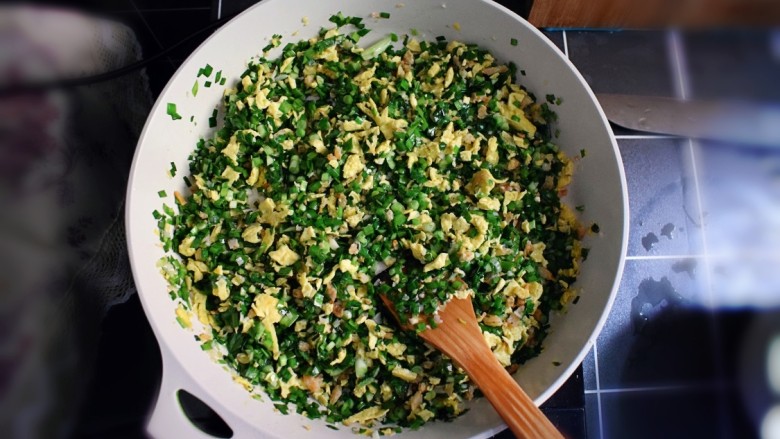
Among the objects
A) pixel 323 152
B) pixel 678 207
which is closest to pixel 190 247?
pixel 323 152

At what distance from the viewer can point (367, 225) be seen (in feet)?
3.77

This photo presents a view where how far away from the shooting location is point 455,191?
1.19m

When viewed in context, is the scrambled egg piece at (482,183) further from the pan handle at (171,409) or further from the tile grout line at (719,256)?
the pan handle at (171,409)

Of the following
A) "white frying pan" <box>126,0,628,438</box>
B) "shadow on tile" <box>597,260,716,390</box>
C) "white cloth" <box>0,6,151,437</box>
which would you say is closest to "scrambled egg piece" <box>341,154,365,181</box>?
"white frying pan" <box>126,0,628,438</box>

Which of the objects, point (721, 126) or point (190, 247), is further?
point (721, 126)

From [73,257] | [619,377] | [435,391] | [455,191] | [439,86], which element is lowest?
[619,377]

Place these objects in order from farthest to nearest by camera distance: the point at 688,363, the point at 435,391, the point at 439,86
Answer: the point at 688,363 → the point at 439,86 → the point at 435,391

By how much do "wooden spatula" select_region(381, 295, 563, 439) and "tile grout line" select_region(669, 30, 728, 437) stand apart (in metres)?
0.62

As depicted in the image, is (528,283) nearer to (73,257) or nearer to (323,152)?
→ (323,152)

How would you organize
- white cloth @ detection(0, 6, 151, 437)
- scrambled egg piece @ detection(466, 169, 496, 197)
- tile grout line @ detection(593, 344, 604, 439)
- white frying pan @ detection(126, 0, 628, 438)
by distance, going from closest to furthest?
white cloth @ detection(0, 6, 151, 437) → white frying pan @ detection(126, 0, 628, 438) → scrambled egg piece @ detection(466, 169, 496, 197) → tile grout line @ detection(593, 344, 604, 439)

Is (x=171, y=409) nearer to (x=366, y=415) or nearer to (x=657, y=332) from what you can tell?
(x=366, y=415)

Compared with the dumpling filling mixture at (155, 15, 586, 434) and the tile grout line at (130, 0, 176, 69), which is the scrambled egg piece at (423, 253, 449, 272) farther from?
the tile grout line at (130, 0, 176, 69)

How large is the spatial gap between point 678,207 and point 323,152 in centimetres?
81

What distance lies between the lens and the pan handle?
1.02 meters
